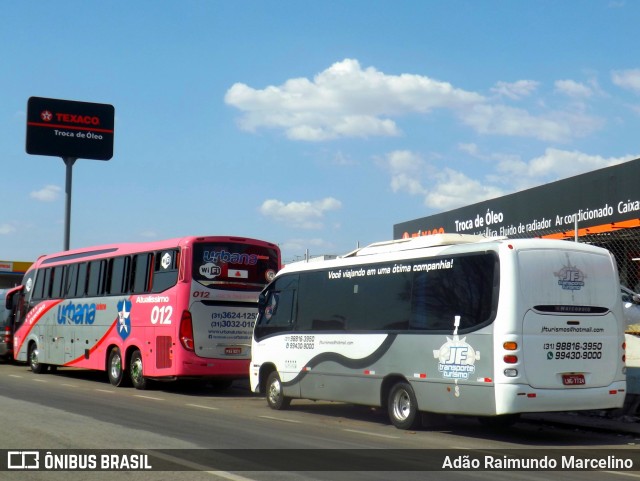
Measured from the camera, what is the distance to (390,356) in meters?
14.1

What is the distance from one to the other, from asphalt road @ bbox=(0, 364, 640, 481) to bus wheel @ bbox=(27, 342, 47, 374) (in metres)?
9.48

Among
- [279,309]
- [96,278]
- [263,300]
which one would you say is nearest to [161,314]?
[263,300]

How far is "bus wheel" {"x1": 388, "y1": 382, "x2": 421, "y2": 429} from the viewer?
13.6 metres

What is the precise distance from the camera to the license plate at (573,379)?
12.2m

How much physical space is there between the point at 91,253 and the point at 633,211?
51.3 feet

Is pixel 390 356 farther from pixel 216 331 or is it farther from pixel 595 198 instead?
pixel 595 198

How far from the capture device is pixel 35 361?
2814 cm

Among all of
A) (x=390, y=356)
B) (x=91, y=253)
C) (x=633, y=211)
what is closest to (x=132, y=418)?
(x=390, y=356)

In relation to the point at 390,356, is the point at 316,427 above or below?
below

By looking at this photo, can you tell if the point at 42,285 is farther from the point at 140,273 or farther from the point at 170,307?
the point at 170,307

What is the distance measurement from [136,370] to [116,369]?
1.20 metres

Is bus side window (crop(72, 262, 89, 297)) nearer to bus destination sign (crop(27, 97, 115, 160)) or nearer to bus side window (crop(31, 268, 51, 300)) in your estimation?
bus side window (crop(31, 268, 51, 300))

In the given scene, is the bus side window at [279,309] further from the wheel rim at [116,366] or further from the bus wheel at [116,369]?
the wheel rim at [116,366]

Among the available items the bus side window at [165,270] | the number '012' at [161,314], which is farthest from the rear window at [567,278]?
the number '012' at [161,314]
